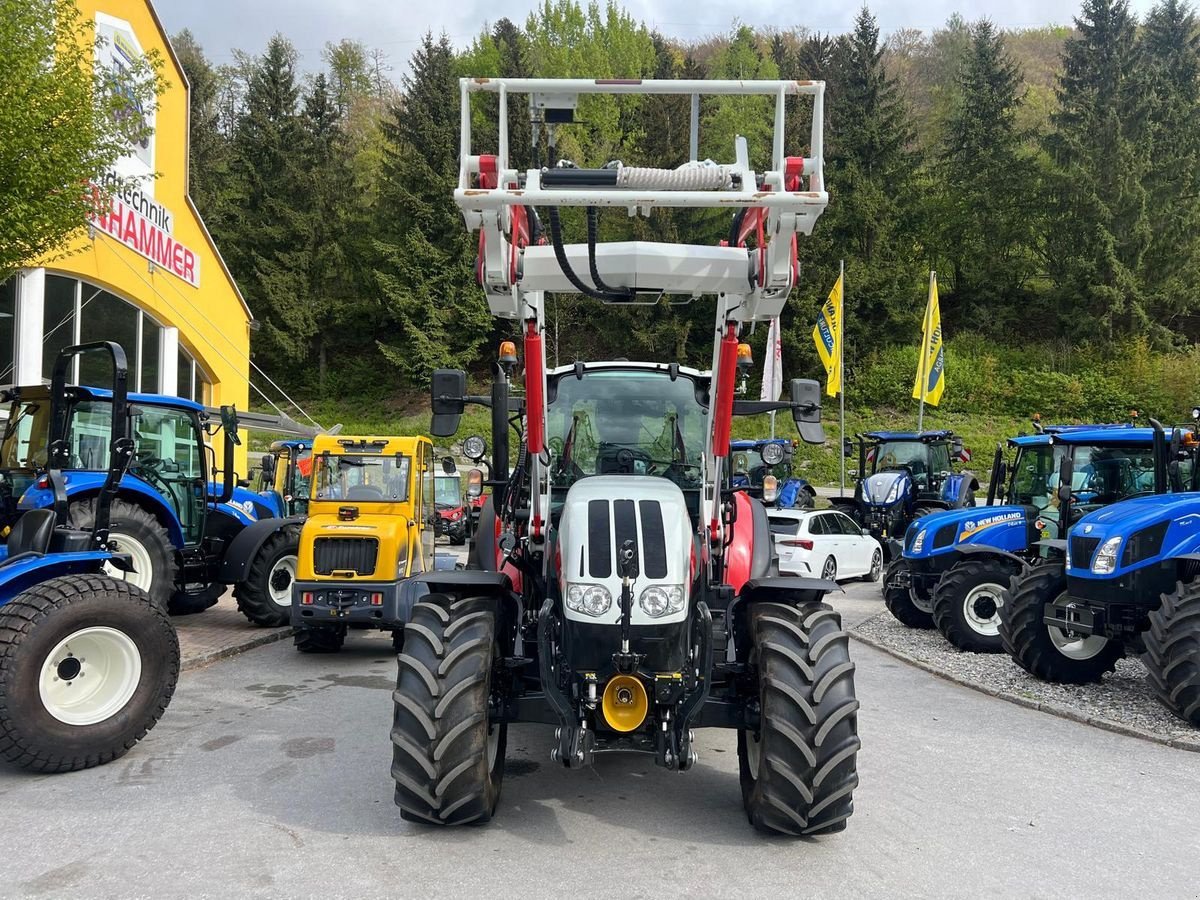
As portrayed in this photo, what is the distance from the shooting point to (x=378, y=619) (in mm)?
10219

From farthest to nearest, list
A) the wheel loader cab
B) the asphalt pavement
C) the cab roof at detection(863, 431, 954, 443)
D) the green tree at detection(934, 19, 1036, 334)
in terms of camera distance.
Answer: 1. the green tree at detection(934, 19, 1036, 334)
2. the cab roof at detection(863, 431, 954, 443)
3. the wheel loader cab
4. the asphalt pavement

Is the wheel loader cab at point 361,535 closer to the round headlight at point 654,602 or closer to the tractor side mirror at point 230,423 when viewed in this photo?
the tractor side mirror at point 230,423

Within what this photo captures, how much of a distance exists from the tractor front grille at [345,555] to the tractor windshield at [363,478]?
2.84 ft

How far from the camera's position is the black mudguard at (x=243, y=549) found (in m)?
11.8

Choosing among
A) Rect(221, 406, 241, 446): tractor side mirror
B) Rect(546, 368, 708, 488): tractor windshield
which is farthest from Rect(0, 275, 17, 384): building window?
Rect(546, 368, 708, 488): tractor windshield

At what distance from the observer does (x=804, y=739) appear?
15.7ft

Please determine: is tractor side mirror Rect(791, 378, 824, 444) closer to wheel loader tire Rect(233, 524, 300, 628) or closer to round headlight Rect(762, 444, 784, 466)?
round headlight Rect(762, 444, 784, 466)

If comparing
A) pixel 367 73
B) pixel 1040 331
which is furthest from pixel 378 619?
pixel 367 73

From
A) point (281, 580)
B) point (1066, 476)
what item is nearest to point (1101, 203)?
point (1066, 476)

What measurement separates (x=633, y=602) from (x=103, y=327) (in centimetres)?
1924

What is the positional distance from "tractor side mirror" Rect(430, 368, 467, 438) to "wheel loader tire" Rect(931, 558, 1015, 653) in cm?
714

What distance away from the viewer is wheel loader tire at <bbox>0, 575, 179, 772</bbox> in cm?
578

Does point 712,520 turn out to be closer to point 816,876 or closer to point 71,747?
point 816,876

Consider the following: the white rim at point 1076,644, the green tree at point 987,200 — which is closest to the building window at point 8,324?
the white rim at point 1076,644
